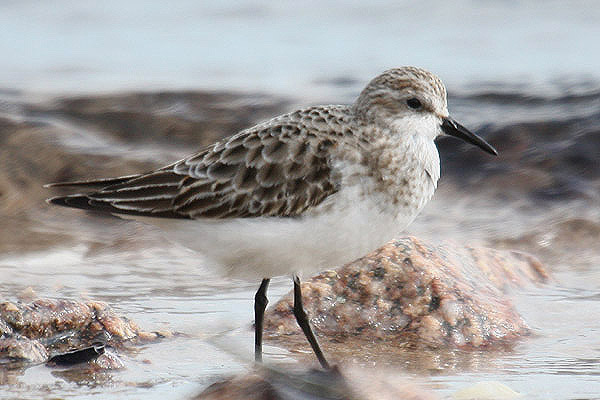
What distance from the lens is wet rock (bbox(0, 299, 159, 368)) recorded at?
16.2 ft

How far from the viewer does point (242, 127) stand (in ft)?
36.4

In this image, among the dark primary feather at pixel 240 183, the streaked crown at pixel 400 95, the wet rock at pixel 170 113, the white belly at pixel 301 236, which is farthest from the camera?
the wet rock at pixel 170 113

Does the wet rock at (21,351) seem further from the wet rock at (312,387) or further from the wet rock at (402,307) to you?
the wet rock at (402,307)

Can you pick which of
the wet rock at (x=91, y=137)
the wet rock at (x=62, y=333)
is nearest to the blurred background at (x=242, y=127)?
the wet rock at (x=91, y=137)

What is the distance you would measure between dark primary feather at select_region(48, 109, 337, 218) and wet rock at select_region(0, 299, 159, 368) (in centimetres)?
65

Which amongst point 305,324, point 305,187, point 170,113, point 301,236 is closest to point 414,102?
point 305,187

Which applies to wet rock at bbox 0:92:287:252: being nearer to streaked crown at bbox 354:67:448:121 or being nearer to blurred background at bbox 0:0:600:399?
blurred background at bbox 0:0:600:399

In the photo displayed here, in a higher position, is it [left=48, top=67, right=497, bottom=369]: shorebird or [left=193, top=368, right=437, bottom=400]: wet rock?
[left=48, top=67, right=497, bottom=369]: shorebird

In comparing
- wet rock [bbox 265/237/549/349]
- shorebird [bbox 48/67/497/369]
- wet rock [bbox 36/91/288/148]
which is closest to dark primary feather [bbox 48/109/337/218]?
shorebird [bbox 48/67/497/369]

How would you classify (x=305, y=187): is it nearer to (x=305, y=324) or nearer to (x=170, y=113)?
(x=305, y=324)

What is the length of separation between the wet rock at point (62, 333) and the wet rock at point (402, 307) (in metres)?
0.93

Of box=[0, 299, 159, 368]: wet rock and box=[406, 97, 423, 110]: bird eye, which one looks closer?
box=[0, 299, 159, 368]: wet rock

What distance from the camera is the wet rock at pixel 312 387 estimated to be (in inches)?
179

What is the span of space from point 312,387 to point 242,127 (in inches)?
262
